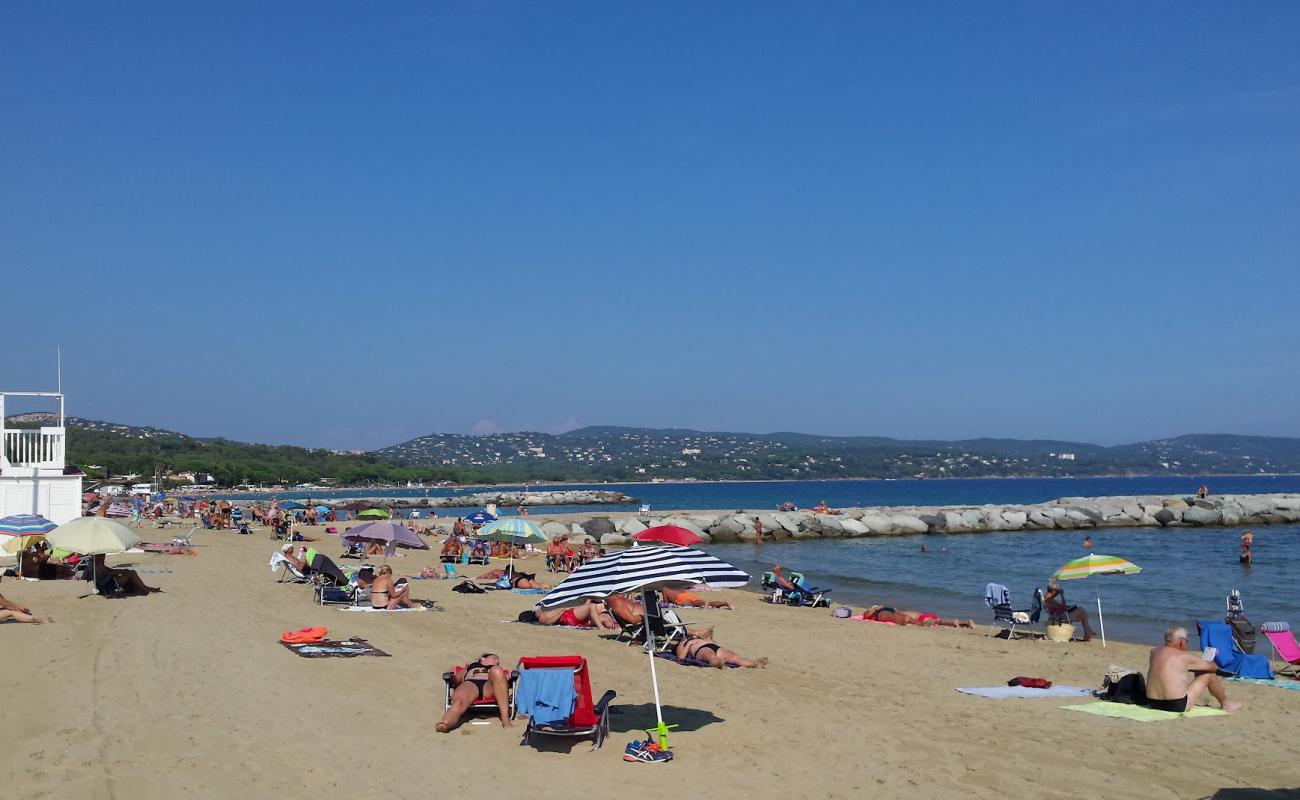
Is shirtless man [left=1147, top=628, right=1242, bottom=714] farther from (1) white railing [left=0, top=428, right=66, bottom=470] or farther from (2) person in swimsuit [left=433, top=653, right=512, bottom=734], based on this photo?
(1) white railing [left=0, top=428, right=66, bottom=470]

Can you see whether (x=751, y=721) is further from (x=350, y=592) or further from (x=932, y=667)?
(x=350, y=592)

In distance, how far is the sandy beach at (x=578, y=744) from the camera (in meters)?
6.62

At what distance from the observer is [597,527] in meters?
38.0

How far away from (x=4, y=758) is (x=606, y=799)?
4.08 metres

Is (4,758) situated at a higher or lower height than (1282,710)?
higher

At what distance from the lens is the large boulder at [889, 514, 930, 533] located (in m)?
42.9

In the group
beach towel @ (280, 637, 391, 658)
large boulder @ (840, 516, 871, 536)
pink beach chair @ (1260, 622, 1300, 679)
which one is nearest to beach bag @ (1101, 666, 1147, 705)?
pink beach chair @ (1260, 622, 1300, 679)

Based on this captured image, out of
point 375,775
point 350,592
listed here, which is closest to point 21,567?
point 350,592

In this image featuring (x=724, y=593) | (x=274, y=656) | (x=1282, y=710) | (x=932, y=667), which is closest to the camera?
(x=1282, y=710)

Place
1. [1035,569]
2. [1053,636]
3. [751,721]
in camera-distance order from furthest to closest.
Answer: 1. [1035,569]
2. [1053,636]
3. [751,721]

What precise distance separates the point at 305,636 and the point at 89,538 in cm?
553

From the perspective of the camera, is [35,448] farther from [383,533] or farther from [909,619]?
[909,619]

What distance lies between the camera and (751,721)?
337 inches

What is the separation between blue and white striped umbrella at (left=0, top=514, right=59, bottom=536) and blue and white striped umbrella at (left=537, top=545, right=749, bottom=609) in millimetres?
15903
